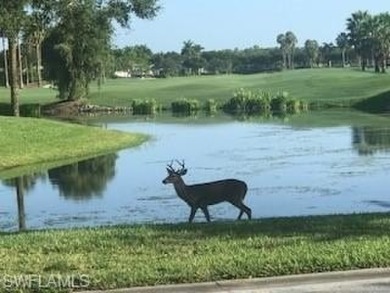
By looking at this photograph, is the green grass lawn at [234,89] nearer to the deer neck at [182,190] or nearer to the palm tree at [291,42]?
the deer neck at [182,190]

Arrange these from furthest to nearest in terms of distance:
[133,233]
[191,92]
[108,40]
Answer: [191,92], [108,40], [133,233]

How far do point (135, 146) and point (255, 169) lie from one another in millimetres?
10819

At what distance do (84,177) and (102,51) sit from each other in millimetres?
38071

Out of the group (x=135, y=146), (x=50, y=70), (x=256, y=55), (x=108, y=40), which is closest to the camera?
(x=135, y=146)

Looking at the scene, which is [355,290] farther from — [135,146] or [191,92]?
[191,92]

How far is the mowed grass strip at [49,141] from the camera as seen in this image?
91.6ft

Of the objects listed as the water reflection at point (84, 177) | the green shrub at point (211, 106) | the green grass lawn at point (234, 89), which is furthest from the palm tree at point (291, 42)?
the water reflection at point (84, 177)

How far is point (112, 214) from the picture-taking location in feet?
50.9

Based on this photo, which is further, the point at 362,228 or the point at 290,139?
the point at 290,139

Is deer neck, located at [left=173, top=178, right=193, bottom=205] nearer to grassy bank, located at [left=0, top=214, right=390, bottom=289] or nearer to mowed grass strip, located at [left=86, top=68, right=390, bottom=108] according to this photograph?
grassy bank, located at [left=0, top=214, right=390, bottom=289]

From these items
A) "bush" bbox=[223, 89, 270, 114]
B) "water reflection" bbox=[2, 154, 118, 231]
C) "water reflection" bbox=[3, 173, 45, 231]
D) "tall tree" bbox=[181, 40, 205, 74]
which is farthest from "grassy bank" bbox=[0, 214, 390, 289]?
"tall tree" bbox=[181, 40, 205, 74]

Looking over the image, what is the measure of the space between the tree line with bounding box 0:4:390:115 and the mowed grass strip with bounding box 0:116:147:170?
3.36 m

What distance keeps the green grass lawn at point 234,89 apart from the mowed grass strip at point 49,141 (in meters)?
35.2

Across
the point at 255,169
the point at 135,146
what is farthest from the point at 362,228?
the point at 135,146
